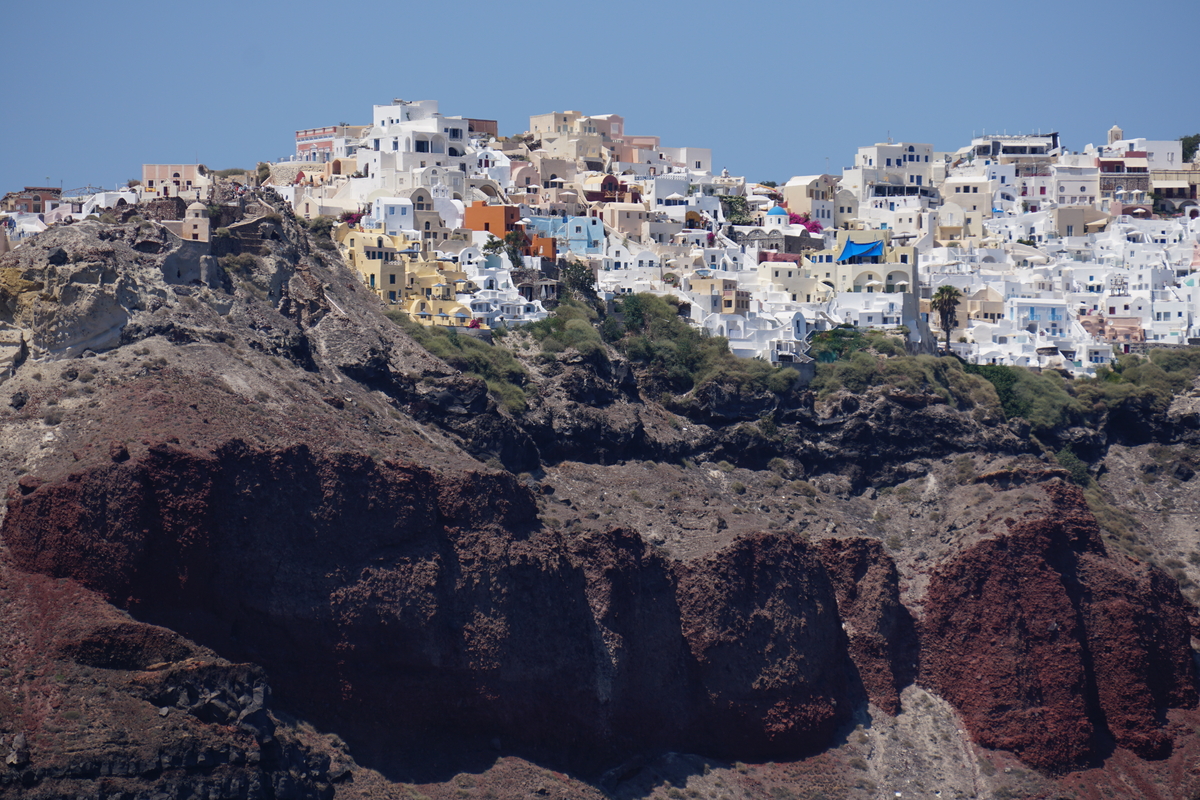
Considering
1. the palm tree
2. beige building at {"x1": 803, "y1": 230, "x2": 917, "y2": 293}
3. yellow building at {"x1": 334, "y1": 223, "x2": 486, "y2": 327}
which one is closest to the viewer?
yellow building at {"x1": 334, "y1": 223, "x2": 486, "y2": 327}

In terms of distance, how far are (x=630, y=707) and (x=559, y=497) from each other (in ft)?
33.1

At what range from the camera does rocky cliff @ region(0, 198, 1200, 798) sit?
2365 inches

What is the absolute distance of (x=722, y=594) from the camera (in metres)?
74.8

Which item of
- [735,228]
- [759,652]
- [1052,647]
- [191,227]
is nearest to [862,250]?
[735,228]

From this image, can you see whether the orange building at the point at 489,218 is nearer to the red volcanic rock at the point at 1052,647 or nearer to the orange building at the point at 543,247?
the orange building at the point at 543,247

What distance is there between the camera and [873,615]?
78625 mm

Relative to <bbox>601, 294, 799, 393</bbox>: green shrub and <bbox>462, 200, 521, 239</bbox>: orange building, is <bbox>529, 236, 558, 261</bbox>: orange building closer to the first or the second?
<bbox>462, 200, 521, 239</bbox>: orange building

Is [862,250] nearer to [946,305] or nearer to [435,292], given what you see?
[946,305]

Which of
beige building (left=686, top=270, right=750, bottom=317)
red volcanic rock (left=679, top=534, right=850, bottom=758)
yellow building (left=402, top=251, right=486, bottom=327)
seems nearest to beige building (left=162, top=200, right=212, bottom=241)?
yellow building (left=402, top=251, right=486, bottom=327)

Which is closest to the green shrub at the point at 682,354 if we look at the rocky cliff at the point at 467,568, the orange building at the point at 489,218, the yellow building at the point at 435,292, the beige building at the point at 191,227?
the rocky cliff at the point at 467,568

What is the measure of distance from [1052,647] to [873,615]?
665cm

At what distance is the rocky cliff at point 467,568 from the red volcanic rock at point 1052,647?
0.41ft

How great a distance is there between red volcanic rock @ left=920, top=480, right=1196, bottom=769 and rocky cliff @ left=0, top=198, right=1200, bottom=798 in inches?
4.9

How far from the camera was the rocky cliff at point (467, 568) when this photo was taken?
2365 inches
